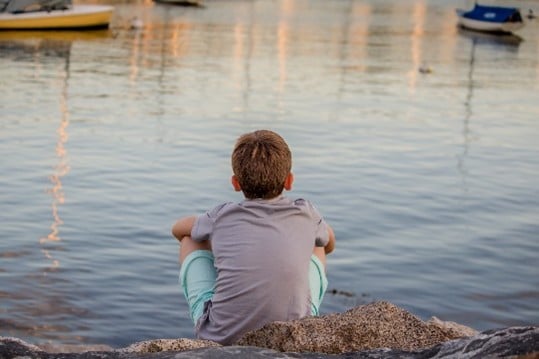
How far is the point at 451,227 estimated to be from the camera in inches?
504

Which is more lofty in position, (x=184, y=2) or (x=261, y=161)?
(x=184, y=2)

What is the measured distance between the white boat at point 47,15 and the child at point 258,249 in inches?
1492

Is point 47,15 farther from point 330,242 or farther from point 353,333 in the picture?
point 353,333

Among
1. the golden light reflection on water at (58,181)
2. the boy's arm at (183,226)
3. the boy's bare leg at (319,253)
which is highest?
the boy's arm at (183,226)

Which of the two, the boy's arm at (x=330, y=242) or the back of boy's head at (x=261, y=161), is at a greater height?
the back of boy's head at (x=261, y=161)

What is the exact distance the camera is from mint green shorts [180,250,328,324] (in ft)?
16.9

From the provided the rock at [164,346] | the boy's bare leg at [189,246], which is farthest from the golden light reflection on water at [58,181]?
the rock at [164,346]

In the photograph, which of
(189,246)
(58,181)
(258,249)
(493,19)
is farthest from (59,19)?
(258,249)

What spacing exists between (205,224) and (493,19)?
52.8m

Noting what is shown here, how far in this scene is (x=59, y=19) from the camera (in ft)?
140

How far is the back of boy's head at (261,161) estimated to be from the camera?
473 cm

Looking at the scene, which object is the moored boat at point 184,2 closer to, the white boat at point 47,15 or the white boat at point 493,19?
the white boat at point 493,19

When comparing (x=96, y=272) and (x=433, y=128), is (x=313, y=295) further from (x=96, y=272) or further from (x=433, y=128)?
(x=433, y=128)

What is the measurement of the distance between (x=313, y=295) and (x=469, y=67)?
3251 centimetres
